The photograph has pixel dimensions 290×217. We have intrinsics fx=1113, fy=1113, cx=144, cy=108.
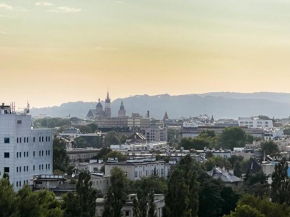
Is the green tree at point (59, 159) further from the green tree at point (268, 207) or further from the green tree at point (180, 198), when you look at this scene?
the green tree at point (268, 207)

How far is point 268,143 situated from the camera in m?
136

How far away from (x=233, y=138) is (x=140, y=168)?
71200mm

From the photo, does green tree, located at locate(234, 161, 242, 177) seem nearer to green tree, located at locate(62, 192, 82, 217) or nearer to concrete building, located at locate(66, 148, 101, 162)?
concrete building, located at locate(66, 148, 101, 162)

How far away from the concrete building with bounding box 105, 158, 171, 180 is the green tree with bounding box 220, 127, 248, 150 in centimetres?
5738

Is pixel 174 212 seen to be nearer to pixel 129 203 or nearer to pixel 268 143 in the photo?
pixel 129 203

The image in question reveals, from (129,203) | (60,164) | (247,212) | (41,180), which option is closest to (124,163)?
(60,164)

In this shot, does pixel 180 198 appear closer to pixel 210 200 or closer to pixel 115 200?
pixel 115 200

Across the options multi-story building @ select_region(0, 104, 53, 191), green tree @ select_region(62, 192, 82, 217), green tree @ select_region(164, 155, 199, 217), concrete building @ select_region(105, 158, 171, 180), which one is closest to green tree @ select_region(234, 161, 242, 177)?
concrete building @ select_region(105, 158, 171, 180)

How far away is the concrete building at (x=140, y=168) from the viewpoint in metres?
91.2

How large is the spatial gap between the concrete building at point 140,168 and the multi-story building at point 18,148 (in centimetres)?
1038

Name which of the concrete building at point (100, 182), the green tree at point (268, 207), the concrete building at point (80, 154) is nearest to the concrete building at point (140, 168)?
the concrete building at point (100, 182)

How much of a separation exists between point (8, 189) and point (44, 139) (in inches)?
1074

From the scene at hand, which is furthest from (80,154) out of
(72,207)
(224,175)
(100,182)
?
(72,207)

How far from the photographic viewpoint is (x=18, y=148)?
77.4 metres
